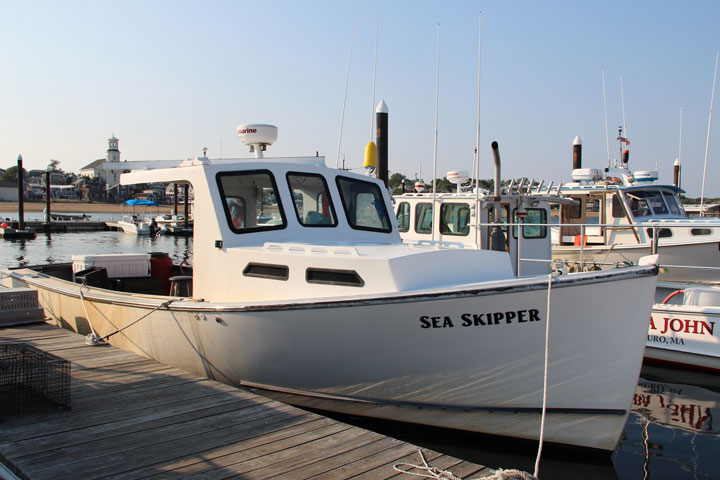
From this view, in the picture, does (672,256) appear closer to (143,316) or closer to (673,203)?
(673,203)

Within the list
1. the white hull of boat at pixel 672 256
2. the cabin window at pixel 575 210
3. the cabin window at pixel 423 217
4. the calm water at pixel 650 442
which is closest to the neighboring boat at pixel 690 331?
the calm water at pixel 650 442

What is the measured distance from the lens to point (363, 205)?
24.2ft

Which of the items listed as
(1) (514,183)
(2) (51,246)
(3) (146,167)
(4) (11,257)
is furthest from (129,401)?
(2) (51,246)

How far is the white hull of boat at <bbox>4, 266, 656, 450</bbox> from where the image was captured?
4957 millimetres

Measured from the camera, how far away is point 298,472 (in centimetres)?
413

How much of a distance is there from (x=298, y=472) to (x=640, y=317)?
10.3ft

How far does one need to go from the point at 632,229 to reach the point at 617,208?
102 centimetres

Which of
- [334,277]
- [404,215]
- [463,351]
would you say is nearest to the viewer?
[463,351]

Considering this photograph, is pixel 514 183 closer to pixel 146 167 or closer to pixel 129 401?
pixel 146 167

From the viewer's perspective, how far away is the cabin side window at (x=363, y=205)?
23.5 ft

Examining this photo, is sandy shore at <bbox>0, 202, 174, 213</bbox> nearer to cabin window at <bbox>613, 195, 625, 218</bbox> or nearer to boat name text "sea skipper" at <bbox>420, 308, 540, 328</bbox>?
cabin window at <bbox>613, 195, 625, 218</bbox>

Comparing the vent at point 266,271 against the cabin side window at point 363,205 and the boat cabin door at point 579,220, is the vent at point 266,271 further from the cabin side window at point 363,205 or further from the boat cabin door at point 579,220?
the boat cabin door at point 579,220

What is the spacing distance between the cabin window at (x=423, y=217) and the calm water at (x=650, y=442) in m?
4.64

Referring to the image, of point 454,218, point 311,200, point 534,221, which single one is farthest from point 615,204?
point 311,200
